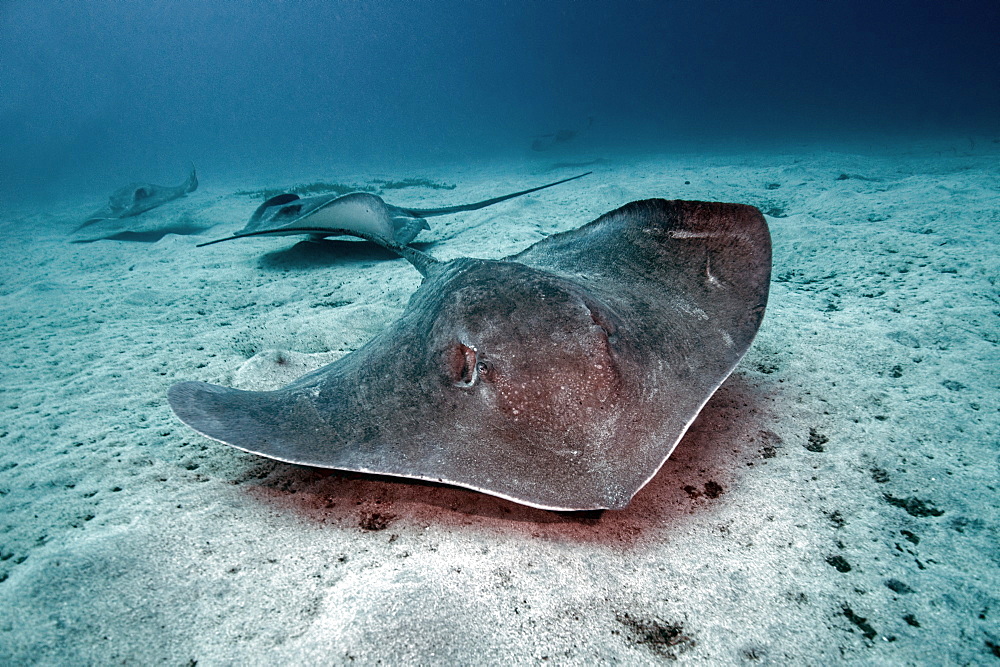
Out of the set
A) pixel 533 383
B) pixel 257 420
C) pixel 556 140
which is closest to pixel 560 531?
pixel 533 383

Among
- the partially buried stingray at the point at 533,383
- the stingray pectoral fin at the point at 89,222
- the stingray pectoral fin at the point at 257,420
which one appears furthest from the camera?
the stingray pectoral fin at the point at 89,222

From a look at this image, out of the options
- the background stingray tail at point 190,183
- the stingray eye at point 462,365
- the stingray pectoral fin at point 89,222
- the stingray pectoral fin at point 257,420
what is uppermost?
the background stingray tail at point 190,183

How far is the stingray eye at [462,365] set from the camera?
6.47ft

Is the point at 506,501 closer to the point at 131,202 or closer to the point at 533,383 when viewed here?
the point at 533,383

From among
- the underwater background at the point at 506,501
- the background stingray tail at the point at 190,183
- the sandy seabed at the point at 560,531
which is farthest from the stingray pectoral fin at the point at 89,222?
the sandy seabed at the point at 560,531

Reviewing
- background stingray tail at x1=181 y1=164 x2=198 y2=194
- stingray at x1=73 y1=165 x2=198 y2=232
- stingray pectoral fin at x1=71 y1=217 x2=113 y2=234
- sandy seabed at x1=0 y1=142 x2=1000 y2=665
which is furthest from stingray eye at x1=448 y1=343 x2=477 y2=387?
background stingray tail at x1=181 y1=164 x2=198 y2=194

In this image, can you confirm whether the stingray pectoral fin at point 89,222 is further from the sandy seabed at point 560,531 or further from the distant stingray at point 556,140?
the distant stingray at point 556,140

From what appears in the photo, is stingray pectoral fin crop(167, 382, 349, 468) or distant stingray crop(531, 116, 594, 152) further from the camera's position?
distant stingray crop(531, 116, 594, 152)

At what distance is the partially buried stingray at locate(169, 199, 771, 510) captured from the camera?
1.60m

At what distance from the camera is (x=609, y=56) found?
271ft

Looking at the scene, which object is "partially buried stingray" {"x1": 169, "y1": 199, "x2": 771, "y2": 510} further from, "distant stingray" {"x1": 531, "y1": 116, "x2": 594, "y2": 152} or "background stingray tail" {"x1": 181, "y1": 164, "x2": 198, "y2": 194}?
"distant stingray" {"x1": 531, "y1": 116, "x2": 594, "y2": 152}

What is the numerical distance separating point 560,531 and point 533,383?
646mm

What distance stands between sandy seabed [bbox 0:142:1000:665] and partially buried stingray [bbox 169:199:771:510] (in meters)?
0.41

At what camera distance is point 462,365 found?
206 centimetres
